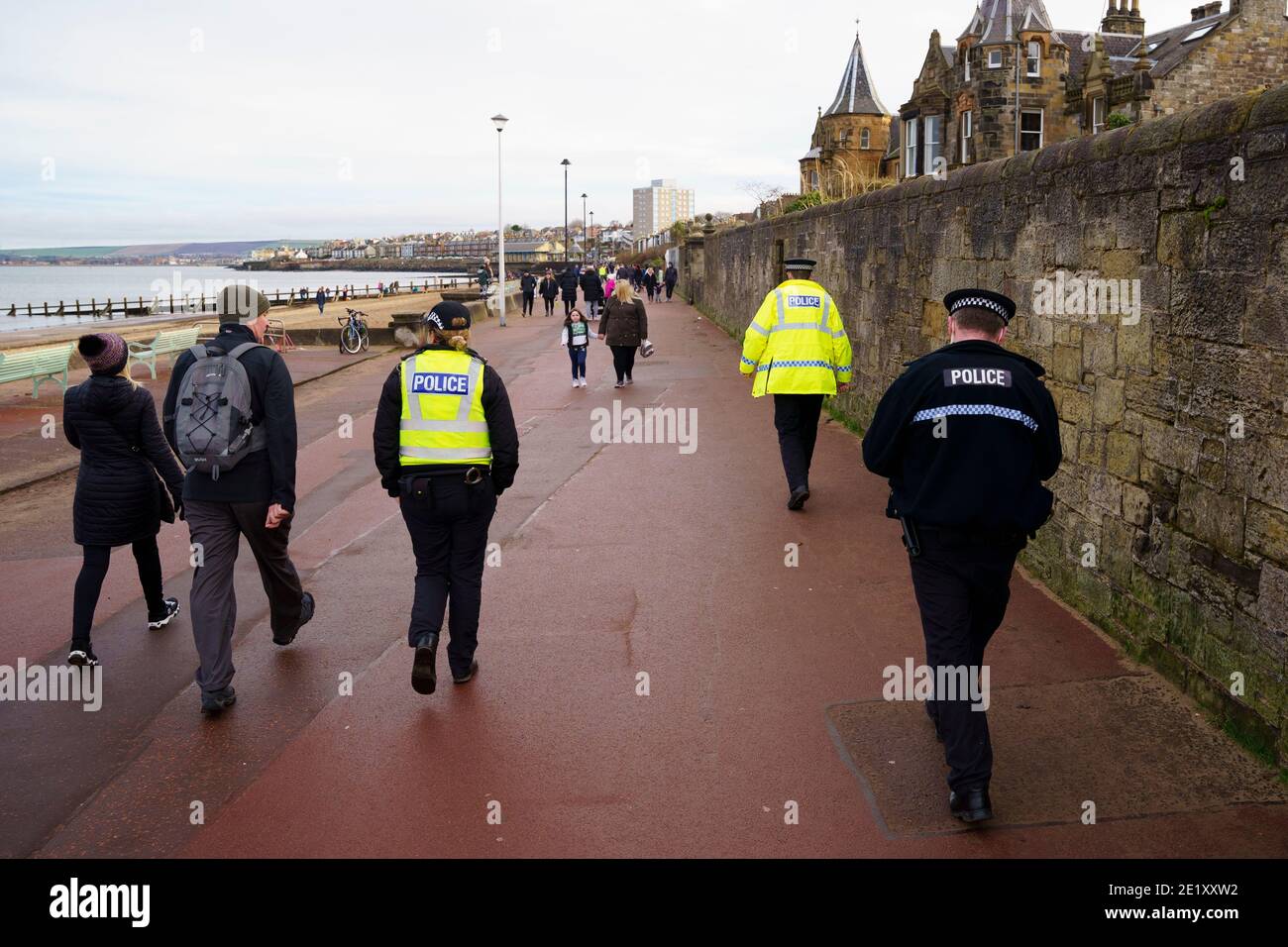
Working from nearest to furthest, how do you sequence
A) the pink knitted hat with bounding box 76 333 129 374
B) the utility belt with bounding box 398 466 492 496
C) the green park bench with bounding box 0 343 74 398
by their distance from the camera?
the utility belt with bounding box 398 466 492 496
the pink knitted hat with bounding box 76 333 129 374
the green park bench with bounding box 0 343 74 398

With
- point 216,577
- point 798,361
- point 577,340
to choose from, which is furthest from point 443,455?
point 577,340

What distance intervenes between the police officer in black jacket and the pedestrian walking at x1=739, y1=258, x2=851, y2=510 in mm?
4112

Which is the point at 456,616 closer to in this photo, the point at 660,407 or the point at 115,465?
the point at 115,465

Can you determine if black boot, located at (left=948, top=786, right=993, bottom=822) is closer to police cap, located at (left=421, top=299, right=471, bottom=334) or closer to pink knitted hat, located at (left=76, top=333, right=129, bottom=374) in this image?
police cap, located at (left=421, top=299, right=471, bottom=334)

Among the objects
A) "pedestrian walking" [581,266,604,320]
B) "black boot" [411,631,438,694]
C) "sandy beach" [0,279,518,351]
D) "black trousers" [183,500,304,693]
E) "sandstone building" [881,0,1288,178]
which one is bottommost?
"black boot" [411,631,438,694]

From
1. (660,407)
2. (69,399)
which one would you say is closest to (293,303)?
(660,407)

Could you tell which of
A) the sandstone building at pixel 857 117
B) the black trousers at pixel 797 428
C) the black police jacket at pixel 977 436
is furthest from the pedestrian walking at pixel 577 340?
the sandstone building at pixel 857 117

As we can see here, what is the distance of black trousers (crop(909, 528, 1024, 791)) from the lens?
376 centimetres

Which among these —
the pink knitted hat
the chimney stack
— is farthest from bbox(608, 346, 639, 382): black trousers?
the chimney stack

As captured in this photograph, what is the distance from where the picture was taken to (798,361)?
8.10m

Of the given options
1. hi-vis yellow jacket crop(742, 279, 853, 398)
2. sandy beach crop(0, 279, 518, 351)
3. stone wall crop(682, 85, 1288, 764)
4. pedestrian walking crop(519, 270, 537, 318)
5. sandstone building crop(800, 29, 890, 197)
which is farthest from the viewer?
sandstone building crop(800, 29, 890, 197)

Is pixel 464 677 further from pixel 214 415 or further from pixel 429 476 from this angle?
pixel 214 415

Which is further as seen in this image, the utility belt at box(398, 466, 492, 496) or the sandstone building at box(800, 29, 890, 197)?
the sandstone building at box(800, 29, 890, 197)

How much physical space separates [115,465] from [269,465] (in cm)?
111
